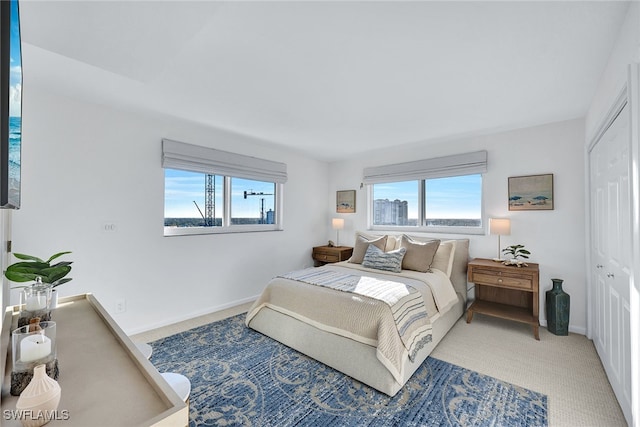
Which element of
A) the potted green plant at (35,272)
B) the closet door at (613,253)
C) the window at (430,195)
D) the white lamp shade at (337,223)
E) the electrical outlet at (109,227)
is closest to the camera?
the potted green plant at (35,272)

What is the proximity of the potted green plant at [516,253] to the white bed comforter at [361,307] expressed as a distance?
0.73 metres

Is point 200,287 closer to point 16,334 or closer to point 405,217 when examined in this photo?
point 16,334

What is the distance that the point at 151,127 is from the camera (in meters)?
3.09

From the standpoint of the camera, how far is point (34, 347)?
787 millimetres

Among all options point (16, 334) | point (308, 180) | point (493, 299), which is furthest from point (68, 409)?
point (308, 180)

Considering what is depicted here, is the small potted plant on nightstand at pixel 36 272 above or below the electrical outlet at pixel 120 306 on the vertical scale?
above

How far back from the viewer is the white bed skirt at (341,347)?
2.04 meters

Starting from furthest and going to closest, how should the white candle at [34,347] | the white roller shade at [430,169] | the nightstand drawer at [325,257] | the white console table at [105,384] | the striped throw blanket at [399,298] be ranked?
the nightstand drawer at [325,257] → the white roller shade at [430,169] → the striped throw blanket at [399,298] → the white candle at [34,347] → the white console table at [105,384]

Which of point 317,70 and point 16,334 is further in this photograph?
point 317,70

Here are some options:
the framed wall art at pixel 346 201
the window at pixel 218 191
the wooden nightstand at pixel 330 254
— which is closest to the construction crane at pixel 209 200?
the window at pixel 218 191

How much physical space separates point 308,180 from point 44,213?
3.41m

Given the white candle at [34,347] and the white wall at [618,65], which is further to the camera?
the white wall at [618,65]

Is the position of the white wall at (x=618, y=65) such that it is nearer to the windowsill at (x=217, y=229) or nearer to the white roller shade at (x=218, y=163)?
the white roller shade at (x=218, y=163)

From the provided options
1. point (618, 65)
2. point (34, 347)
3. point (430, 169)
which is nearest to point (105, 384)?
point (34, 347)
